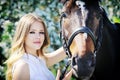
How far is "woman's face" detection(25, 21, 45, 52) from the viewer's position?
3793 millimetres

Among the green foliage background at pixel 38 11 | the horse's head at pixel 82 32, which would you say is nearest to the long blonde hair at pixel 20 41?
the horse's head at pixel 82 32

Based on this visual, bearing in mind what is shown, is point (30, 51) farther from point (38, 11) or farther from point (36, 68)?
point (38, 11)

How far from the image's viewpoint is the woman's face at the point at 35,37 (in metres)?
3.79

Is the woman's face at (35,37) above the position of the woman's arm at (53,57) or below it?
above

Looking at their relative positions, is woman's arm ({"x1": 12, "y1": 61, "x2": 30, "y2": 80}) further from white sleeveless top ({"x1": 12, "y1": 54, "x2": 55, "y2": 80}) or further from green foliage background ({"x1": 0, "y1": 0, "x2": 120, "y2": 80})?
green foliage background ({"x1": 0, "y1": 0, "x2": 120, "y2": 80})

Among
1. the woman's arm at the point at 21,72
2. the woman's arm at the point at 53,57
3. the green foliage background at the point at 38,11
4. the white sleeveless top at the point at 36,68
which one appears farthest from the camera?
the green foliage background at the point at 38,11

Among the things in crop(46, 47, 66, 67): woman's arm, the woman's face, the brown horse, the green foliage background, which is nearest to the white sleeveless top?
the woman's face

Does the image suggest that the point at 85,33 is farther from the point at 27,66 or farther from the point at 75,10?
the point at 27,66

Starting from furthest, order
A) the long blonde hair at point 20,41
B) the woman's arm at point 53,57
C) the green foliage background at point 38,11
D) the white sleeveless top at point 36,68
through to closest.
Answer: the green foliage background at point 38,11 < the woman's arm at point 53,57 < the long blonde hair at point 20,41 < the white sleeveless top at point 36,68

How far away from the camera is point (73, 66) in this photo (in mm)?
3652

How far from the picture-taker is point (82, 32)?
3.70 meters

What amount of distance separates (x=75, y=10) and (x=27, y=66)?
785 millimetres

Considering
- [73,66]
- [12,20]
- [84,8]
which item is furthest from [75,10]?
[12,20]

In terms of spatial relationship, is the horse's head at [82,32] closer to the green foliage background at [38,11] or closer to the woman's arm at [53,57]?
the woman's arm at [53,57]
